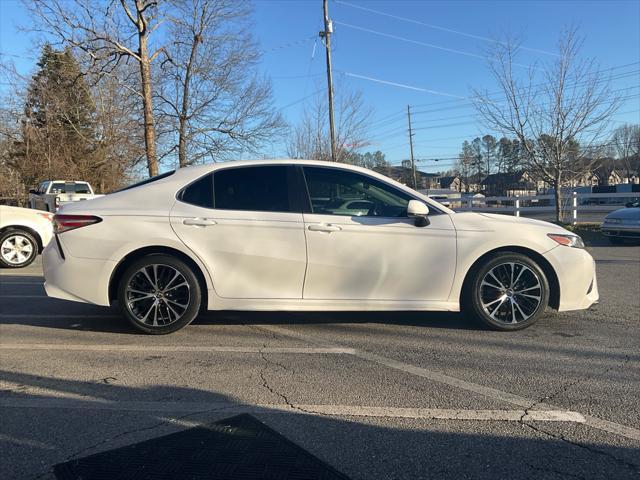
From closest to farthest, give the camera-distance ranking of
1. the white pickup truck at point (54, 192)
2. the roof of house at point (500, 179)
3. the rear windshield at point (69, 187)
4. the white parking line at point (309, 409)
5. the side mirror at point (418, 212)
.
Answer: the white parking line at point (309, 409), the side mirror at point (418, 212), the white pickup truck at point (54, 192), the rear windshield at point (69, 187), the roof of house at point (500, 179)

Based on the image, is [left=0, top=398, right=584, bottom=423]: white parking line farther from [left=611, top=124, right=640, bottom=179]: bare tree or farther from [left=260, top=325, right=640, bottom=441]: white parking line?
[left=611, top=124, right=640, bottom=179]: bare tree

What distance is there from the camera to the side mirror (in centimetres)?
475

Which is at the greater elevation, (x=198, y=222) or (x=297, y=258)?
(x=198, y=222)

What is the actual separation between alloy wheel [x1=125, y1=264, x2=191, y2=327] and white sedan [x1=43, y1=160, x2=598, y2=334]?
11 mm

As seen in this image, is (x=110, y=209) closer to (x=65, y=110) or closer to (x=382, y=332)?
(x=382, y=332)

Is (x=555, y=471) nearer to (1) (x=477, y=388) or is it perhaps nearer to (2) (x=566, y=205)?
(1) (x=477, y=388)

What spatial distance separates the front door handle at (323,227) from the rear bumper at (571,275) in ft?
6.78

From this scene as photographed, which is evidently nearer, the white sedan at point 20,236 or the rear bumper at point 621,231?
the white sedan at point 20,236

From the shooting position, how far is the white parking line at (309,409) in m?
3.16

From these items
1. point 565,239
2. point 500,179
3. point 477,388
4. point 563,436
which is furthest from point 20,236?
point 500,179

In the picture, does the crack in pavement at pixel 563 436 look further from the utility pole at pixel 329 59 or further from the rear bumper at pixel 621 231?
the utility pole at pixel 329 59

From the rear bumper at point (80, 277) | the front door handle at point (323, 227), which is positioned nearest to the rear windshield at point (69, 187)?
the rear bumper at point (80, 277)

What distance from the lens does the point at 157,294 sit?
491cm

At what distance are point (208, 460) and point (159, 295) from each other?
8.18 feet
